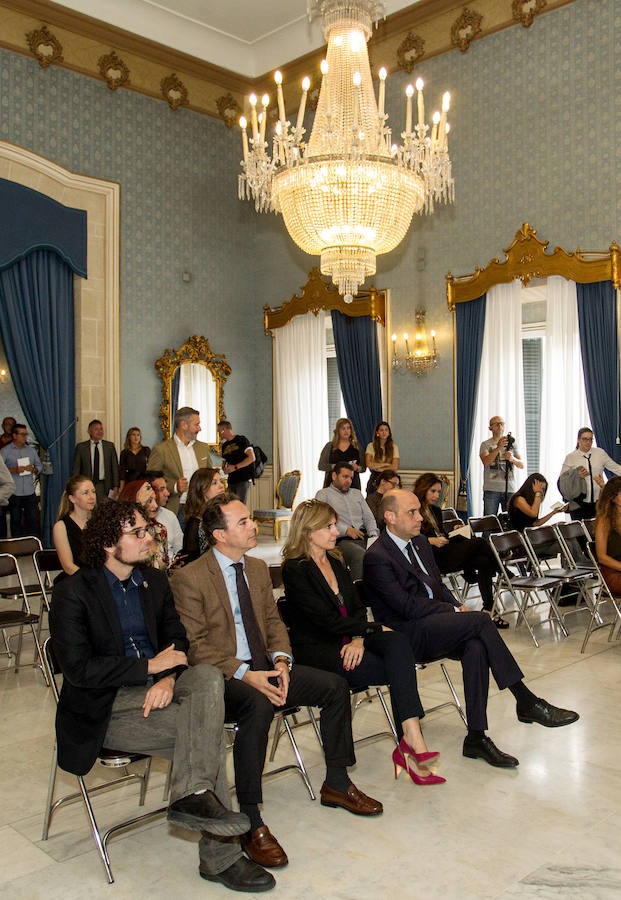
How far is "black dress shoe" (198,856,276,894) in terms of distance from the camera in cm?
266

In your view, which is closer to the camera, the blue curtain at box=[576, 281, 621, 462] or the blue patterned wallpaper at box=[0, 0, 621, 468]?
the blue curtain at box=[576, 281, 621, 462]

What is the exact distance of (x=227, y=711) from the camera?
302 centimetres

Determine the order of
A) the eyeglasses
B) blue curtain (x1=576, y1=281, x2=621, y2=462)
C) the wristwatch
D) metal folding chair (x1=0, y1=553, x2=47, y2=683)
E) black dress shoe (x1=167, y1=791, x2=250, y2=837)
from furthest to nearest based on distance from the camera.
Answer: blue curtain (x1=576, y1=281, x2=621, y2=462)
metal folding chair (x1=0, y1=553, x2=47, y2=683)
the wristwatch
the eyeglasses
black dress shoe (x1=167, y1=791, x2=250, y2=837)

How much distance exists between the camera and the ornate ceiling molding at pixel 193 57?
989cm

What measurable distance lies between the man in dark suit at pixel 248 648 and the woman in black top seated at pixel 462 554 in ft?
9.81

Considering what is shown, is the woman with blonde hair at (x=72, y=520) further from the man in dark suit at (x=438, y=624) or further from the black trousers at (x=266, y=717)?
the black trousers at (x=266, y=717)

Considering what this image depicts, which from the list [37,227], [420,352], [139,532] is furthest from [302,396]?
[139,532]

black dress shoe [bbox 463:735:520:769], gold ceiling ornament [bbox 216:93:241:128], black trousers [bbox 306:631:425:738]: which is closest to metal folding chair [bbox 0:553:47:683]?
black trousers [bbox 306:631:425:738]

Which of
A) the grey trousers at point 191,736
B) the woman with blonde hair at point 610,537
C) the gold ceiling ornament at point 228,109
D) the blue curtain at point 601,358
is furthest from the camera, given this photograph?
the gold ceiling ornament at point 228,109

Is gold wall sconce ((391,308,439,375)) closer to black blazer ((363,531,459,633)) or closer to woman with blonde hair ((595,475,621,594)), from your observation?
woman with blonde hair ((595,475,621,594))

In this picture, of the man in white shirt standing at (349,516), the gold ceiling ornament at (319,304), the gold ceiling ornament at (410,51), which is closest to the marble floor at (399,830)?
the man in white shirt standing at (349,516)

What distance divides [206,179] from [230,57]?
1753 mm

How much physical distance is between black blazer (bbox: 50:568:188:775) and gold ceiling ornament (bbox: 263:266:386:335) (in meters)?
8.35

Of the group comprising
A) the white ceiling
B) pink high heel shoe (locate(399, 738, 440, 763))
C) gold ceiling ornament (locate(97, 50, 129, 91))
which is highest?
the white ceiling
